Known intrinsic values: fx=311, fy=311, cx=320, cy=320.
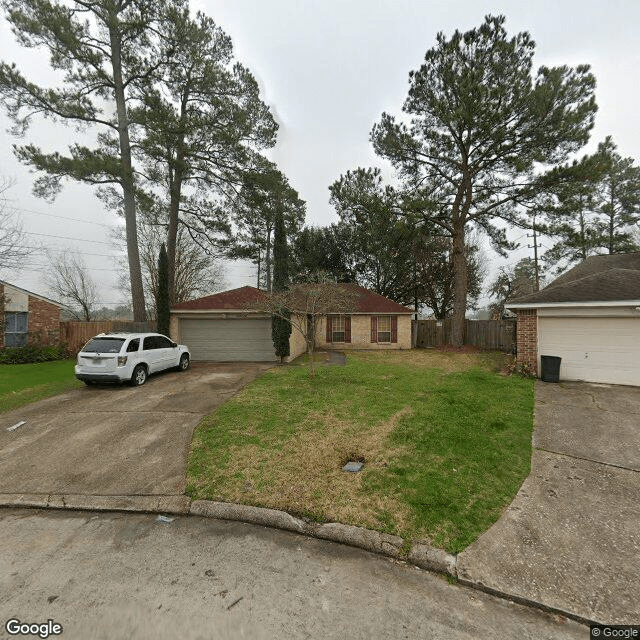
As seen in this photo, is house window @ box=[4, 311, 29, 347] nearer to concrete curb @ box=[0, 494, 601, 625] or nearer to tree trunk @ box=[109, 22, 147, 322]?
tree trunk @ box=[109, 22, 147, 322]

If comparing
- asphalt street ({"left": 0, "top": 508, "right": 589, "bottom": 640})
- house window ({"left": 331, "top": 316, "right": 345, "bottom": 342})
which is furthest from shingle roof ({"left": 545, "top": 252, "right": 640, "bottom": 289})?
asphalt street ({"left": 0, "top": 508, "right": 589, "bottom": 640})

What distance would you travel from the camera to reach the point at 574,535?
10.0 ft

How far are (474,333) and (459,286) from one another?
3.11m

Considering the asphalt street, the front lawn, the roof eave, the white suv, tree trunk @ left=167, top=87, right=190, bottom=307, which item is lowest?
the asphalt street

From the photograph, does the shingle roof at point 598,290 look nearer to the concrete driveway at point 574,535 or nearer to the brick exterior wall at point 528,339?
the brick exterior wall at point 528,339

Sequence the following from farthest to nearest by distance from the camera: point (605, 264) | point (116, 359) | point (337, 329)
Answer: point (337, 329) < point (605, 264) < point (116, 359)

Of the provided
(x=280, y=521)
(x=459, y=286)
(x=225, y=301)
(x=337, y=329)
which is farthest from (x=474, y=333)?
(x=280, y=521)

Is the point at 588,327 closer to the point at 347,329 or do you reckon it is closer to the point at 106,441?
the point at 347,329

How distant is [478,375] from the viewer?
9992mm

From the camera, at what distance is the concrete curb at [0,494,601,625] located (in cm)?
263

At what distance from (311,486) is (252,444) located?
5.05 feet

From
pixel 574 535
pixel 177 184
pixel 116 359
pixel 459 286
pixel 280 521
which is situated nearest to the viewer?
pixel 574 535

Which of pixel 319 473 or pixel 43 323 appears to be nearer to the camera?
pixel 319 473

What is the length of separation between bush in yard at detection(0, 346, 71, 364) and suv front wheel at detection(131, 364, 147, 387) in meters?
8.74
